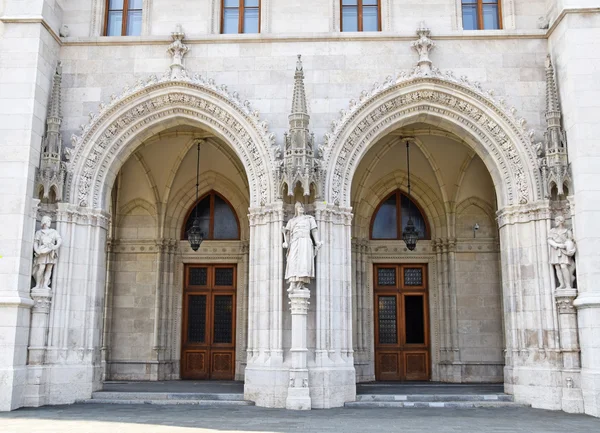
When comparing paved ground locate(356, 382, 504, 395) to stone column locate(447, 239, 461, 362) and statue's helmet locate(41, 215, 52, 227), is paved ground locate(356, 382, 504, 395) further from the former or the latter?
statue's helmet locate(41, 215, 52, 227)

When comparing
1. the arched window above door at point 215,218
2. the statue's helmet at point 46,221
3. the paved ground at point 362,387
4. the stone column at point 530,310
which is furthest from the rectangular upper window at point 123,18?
the stone column at point 530,310

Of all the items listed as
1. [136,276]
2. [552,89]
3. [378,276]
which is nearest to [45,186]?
[136,276]

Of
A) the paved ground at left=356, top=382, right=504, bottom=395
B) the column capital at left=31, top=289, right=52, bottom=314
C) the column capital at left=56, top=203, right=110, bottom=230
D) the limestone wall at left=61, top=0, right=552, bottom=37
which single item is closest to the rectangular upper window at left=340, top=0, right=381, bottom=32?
the limestone wall at left=61, top=0, right=552, bottom=37

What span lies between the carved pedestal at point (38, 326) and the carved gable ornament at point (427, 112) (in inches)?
242

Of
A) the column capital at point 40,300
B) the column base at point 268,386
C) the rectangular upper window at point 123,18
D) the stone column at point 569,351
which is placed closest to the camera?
the stone column at point 569,351

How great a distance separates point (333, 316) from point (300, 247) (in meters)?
1.61

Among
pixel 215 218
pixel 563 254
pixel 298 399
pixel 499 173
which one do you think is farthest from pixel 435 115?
pixel 215 218

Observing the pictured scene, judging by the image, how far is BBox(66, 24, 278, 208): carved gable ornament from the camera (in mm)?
13180

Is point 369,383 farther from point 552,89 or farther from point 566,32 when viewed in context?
point 566,32

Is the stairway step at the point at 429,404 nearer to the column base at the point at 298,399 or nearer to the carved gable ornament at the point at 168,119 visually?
the column base at the point at 298,399

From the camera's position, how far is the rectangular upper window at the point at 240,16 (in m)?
14.2

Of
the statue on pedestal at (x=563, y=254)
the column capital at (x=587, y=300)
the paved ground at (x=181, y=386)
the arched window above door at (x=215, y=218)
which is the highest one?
the arched window above door at (x=215, y=218)

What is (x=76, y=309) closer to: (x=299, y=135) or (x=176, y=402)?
(x=176, y=402)

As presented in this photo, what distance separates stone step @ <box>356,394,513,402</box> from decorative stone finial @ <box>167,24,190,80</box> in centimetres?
784
